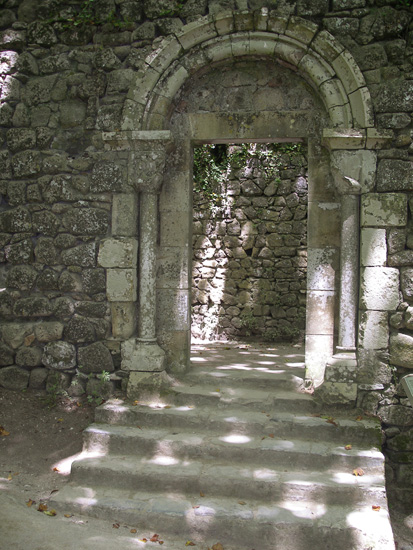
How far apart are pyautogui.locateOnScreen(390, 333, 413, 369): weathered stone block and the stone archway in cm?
33

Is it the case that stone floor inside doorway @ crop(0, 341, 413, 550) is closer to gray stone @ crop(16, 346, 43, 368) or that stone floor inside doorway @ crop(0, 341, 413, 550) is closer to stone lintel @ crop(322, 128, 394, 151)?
gray stone @ crop(16, 346, 43, 368)

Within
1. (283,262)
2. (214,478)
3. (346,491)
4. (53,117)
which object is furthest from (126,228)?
(283,262)

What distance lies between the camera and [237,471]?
360cm

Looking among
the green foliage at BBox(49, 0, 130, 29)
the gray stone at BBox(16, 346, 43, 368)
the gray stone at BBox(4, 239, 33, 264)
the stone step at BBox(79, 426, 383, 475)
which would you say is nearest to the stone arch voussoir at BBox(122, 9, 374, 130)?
the green foliage at BBox(49, 0, 130, 29)

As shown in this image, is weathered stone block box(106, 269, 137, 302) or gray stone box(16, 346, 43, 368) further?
gray stone box(16, 346, 43, 368)

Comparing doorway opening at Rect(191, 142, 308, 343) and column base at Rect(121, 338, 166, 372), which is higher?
doorway opening at Rect(191, 142, 308, 343)

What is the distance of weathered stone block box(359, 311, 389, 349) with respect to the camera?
13.7 feet

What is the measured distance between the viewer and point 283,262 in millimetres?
8367

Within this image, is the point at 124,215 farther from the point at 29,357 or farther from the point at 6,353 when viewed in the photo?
the point at 6,353

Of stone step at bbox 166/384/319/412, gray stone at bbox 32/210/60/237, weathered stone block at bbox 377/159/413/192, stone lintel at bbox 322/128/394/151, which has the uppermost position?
stone lintel at bbox 322/128/394/151

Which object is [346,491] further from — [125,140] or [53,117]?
[53,117]

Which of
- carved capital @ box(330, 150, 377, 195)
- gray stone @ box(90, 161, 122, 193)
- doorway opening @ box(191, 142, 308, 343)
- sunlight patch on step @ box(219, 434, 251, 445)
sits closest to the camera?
sunlight patch on step @ box(219, 434, 251, 445)

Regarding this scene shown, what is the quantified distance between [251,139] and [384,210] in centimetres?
139

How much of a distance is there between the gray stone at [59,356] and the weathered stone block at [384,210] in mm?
2927
